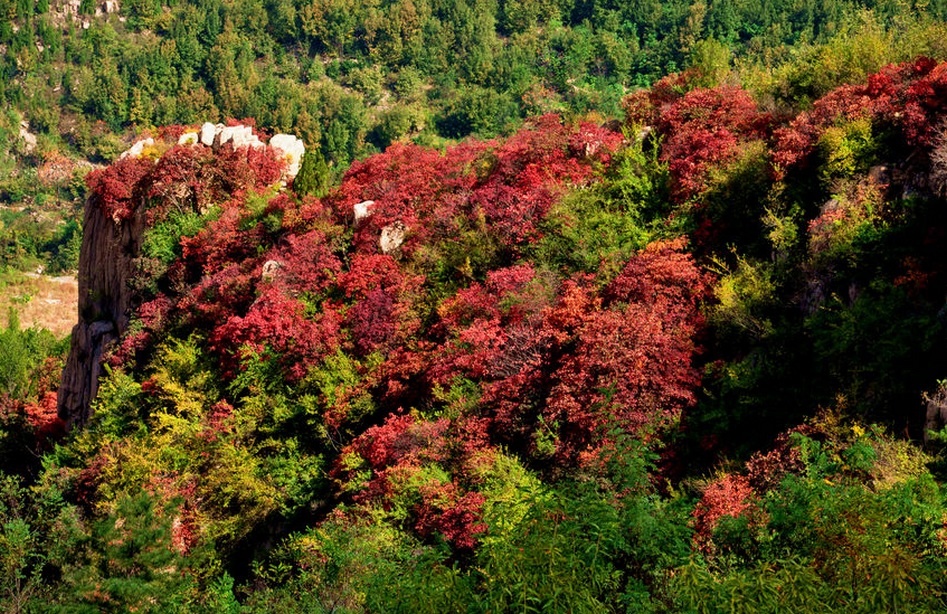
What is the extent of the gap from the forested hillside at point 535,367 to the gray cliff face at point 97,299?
0.61 ft

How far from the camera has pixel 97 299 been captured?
40906 millimetres

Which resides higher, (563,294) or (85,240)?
(563,294)

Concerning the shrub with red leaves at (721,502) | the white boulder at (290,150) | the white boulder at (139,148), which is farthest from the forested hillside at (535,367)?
the white boulder at (139,148)

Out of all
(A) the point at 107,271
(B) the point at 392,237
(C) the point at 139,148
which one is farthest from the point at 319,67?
(B) the point at 392,237

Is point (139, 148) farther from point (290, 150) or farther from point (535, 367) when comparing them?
point (535, 367)

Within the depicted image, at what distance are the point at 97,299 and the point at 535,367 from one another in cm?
2738

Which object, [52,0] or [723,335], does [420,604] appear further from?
[52,0]

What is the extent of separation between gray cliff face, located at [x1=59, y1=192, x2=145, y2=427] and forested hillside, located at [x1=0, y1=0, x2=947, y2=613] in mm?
185

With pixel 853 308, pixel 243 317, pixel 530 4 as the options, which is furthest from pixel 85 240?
pixel 530 4

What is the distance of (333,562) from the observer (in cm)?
1795

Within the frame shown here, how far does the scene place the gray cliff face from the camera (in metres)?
37.8

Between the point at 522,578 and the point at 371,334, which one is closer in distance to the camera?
the point at 522,578

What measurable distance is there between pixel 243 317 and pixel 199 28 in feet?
557

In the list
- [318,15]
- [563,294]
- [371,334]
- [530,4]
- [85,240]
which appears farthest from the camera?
[318,15]
